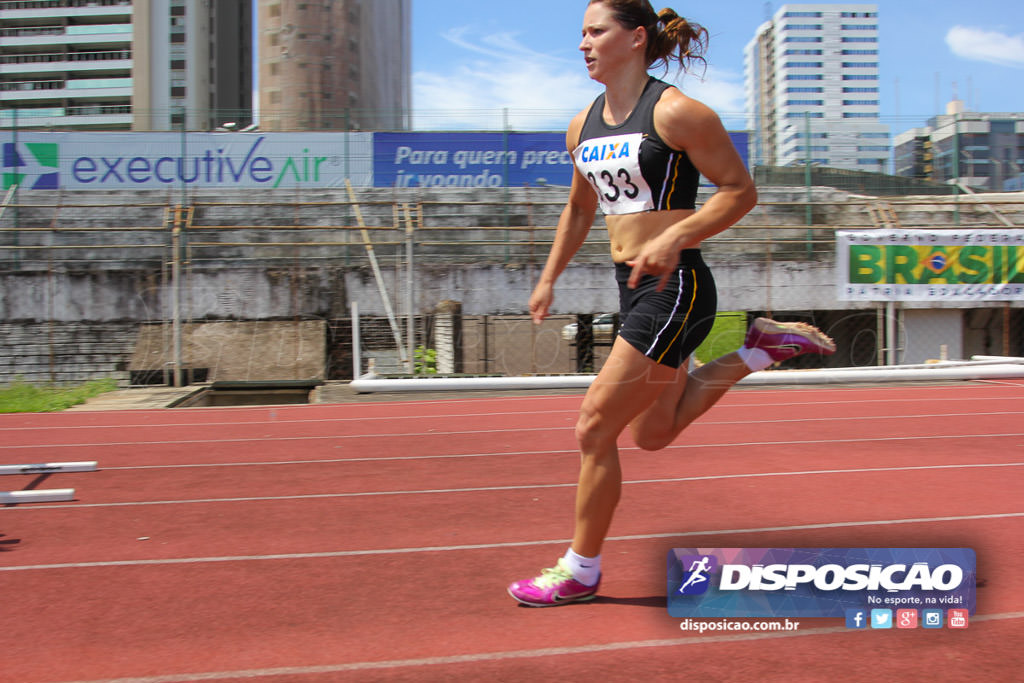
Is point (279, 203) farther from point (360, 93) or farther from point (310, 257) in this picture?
point (360, 93)

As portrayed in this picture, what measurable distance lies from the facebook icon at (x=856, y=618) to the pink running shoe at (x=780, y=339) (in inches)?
32.6

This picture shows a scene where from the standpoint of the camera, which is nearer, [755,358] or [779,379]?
[755,358]

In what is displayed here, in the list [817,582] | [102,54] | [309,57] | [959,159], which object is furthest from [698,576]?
[102,54]

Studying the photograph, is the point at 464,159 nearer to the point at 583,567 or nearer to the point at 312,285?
the point at 312,285

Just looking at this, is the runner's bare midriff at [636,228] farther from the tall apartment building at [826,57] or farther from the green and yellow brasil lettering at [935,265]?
the tall apartment building at [826,57]

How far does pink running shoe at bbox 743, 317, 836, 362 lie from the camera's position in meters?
2.99

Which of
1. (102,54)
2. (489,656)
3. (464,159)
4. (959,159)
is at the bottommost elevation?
(489,656)

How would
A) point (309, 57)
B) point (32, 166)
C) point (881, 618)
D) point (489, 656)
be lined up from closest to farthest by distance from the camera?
point (489, 656)
point (881, 618)
point (32, 166)
point (309, 57)

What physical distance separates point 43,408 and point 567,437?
668cm

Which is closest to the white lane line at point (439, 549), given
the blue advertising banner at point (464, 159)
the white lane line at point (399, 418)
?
the white lane line at point (399, 418)

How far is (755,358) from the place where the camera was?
9.82 feet

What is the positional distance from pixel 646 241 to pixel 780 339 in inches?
24.2

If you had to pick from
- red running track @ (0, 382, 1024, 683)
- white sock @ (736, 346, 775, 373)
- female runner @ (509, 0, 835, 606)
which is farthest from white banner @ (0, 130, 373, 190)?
white sock @ (736, 346, 775, 373)

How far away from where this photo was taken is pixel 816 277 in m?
16.4
